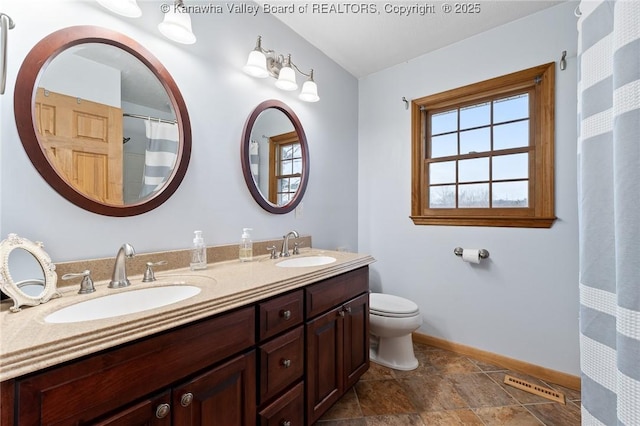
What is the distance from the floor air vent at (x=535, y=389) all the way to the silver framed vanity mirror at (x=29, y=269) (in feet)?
8.05

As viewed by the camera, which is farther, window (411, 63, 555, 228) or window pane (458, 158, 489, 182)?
window pane (458, 158, 489, 182)

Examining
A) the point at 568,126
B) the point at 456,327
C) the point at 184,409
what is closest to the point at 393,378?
the point at 456,327

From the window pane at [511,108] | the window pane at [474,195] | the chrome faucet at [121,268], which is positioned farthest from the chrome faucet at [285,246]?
the window pane at [511,108]

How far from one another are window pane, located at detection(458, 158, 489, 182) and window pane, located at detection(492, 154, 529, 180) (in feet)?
0.20

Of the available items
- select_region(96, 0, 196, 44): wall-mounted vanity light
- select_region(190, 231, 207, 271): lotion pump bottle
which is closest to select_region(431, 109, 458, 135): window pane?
select_region(96, 0, 196, 44): wall-mounted vanity light

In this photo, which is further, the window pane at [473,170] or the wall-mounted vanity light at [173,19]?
the window pane at [473,170]

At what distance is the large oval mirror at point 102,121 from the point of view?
984 mm

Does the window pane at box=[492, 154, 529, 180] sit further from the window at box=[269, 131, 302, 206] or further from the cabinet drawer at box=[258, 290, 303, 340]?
the cabinet drawer at box=[258, 290, 303, 340]

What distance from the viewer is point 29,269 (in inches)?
36.2

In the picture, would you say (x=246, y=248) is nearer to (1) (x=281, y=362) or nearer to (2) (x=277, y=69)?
(1) (x=281, y=362)

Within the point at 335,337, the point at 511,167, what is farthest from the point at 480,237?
the point at 335,337

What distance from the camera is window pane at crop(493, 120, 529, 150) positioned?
6.55 ft

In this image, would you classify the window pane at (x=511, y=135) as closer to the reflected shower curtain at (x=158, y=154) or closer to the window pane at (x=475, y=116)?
the window pane at (x=475, y=116)

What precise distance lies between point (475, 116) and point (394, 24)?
0.95 meters
